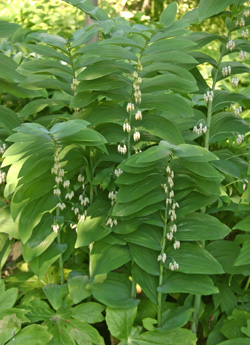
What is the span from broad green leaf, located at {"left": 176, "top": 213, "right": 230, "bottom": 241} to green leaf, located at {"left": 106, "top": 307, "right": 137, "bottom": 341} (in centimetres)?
43

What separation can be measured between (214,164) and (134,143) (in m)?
0.41

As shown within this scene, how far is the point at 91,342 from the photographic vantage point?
6.24 feet

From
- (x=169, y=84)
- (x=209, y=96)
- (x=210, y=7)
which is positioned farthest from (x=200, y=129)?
(x=210, y=7)

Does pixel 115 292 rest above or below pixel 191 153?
below

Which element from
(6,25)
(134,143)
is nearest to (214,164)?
(134,143)

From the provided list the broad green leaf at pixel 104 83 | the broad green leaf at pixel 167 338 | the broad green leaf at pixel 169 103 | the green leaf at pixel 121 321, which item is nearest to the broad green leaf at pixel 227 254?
the broad green leaf at pixel 167 338

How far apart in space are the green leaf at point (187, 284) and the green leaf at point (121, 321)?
7.2 inches

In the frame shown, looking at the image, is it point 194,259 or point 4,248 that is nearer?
point 194,259

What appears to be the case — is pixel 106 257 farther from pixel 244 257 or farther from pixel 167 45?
pixel 167 45

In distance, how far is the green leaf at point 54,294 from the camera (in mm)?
1970

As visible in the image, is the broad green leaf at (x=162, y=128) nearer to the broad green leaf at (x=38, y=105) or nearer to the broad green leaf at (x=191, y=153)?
the broad green leaf at (x=191, y=153)

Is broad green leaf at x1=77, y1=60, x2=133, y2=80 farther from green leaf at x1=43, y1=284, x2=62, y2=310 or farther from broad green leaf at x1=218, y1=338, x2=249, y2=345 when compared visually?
broad green leaf at x1=218, y1=338, x2=249, y2=345

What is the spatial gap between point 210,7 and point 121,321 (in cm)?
147

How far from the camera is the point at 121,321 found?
195 centimetres
